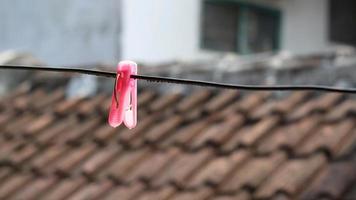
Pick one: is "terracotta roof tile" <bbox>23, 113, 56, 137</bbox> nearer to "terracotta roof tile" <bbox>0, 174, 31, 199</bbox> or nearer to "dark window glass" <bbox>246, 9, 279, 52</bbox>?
"terracotta roof tile" <bbox>0, 174, 31, 199</bbox>

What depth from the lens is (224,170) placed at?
11.0 ft

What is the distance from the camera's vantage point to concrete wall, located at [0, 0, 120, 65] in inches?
235

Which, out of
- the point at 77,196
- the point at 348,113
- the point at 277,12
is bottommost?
the point at 77,196

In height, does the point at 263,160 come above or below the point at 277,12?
below

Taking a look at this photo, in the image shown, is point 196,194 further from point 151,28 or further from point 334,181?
point 151,28

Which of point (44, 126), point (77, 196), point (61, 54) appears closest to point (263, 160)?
point (77, 196)

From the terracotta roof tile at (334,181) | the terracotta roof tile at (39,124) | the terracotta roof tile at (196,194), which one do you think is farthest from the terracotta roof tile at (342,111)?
the terracotta roof tile at (39,124)

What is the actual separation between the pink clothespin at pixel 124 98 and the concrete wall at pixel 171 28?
4.48 metres

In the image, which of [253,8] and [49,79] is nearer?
[49,79]

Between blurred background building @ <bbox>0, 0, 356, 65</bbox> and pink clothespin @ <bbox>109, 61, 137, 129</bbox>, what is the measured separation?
4306 mm

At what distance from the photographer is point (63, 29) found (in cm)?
628

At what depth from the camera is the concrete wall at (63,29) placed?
5.97m

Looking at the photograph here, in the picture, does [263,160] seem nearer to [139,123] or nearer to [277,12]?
[139,123]

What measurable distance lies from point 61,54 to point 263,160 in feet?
10.7
